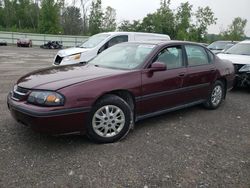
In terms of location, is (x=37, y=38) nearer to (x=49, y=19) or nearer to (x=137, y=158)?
(x=49, y=19)

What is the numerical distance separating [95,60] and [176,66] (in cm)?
148

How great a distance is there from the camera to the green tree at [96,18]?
51750 millimetres

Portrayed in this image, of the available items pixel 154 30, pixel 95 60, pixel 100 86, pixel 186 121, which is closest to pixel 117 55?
pixel 95 60

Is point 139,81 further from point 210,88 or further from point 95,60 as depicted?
point 210,88

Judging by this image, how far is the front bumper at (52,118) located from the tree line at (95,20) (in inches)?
1628

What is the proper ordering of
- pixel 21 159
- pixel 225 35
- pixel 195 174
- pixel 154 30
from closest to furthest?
1. pixel 195 174
2. pixel 21 159
3. pixel 154 30
4. pixel 225 35

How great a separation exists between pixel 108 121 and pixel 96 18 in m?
50.6

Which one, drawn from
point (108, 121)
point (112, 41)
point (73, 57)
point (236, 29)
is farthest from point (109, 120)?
point (236, 29)

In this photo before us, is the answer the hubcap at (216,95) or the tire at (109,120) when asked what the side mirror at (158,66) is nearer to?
the tire at (109,120)

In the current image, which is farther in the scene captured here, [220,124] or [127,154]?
[220,124]

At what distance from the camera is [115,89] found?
3.87 m

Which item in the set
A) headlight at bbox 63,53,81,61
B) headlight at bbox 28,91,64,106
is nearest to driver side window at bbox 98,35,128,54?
headlight at bbox 63,53,81,61

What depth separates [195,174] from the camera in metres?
3.17

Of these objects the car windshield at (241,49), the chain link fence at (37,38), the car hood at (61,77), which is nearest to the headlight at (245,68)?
the car windshield at (241,49)
